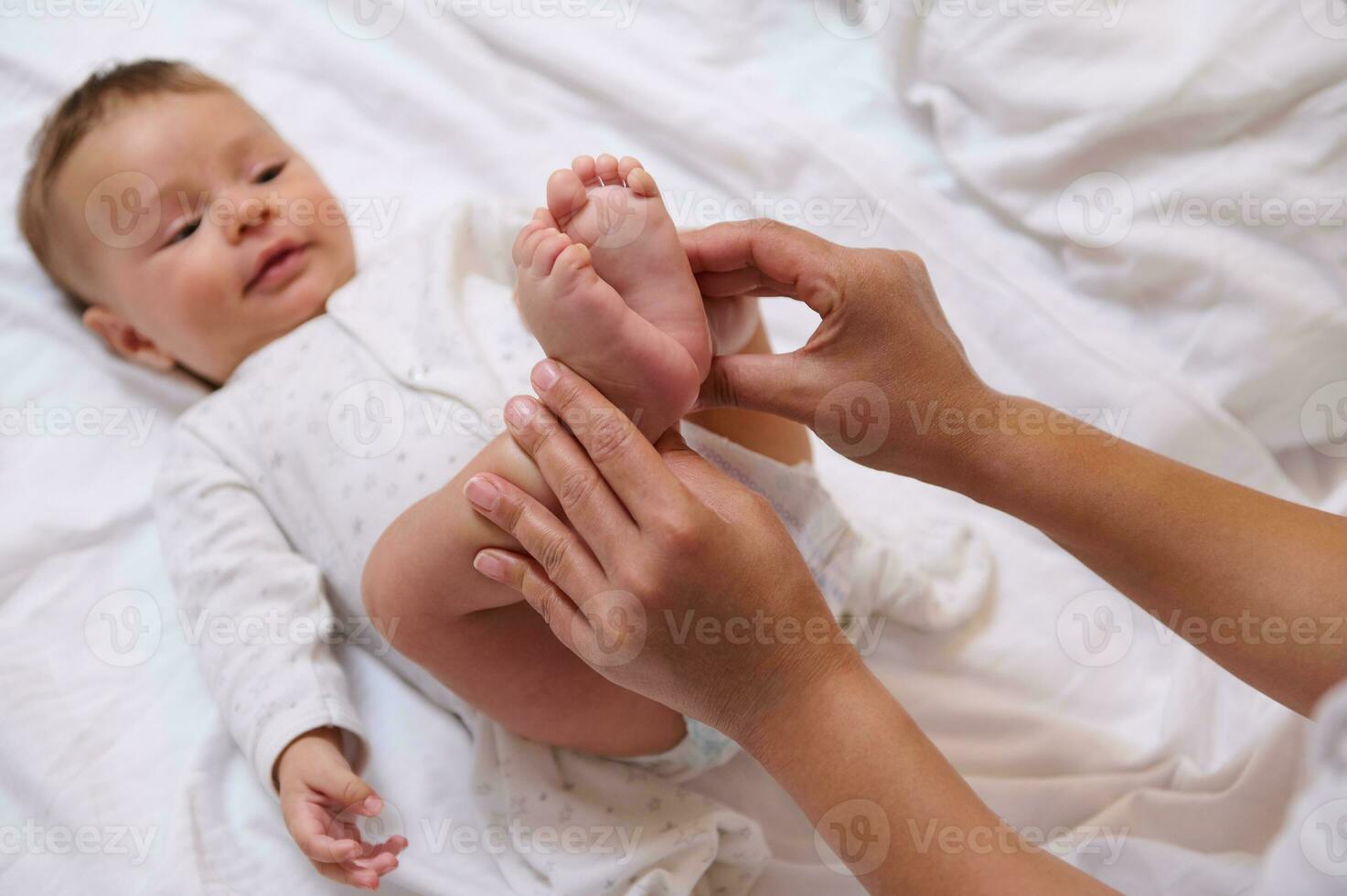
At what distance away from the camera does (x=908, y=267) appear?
891 millimetres

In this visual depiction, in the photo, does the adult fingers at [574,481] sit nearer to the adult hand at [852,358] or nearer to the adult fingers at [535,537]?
the adult fingers at [535,537]

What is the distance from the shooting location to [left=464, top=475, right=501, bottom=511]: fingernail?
2.71 ft

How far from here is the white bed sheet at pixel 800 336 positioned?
1.08 metres

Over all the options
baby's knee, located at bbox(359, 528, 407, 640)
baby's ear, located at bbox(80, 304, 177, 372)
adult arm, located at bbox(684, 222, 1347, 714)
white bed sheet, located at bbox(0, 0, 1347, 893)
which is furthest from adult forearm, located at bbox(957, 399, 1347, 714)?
baby's ear, located at bbox(80, 304, 177, 372)

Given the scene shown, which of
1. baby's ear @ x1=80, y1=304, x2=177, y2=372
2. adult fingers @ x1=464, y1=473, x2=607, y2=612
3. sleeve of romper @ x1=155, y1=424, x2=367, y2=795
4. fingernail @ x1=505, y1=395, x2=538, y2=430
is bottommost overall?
sleeve of romper @ x1=155, y1=424, x2=367, y2=795

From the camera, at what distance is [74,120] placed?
125 centimetres

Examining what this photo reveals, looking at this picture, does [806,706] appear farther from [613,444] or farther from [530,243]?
[530,243]

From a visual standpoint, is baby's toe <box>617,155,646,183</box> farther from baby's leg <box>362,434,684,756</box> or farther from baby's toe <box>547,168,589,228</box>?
baby's leg <box>362,434,684,756</box>

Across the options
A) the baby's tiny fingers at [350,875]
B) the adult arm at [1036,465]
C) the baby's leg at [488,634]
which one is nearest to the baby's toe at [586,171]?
the adult arm at [1036,465]

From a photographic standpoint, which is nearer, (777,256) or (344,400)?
(777,256)

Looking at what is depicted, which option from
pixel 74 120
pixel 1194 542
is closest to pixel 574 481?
pixel 1194 542

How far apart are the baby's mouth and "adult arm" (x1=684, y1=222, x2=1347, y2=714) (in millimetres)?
606

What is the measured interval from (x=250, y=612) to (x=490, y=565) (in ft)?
1.39

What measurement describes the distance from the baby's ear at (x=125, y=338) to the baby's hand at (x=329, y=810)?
0.57m
